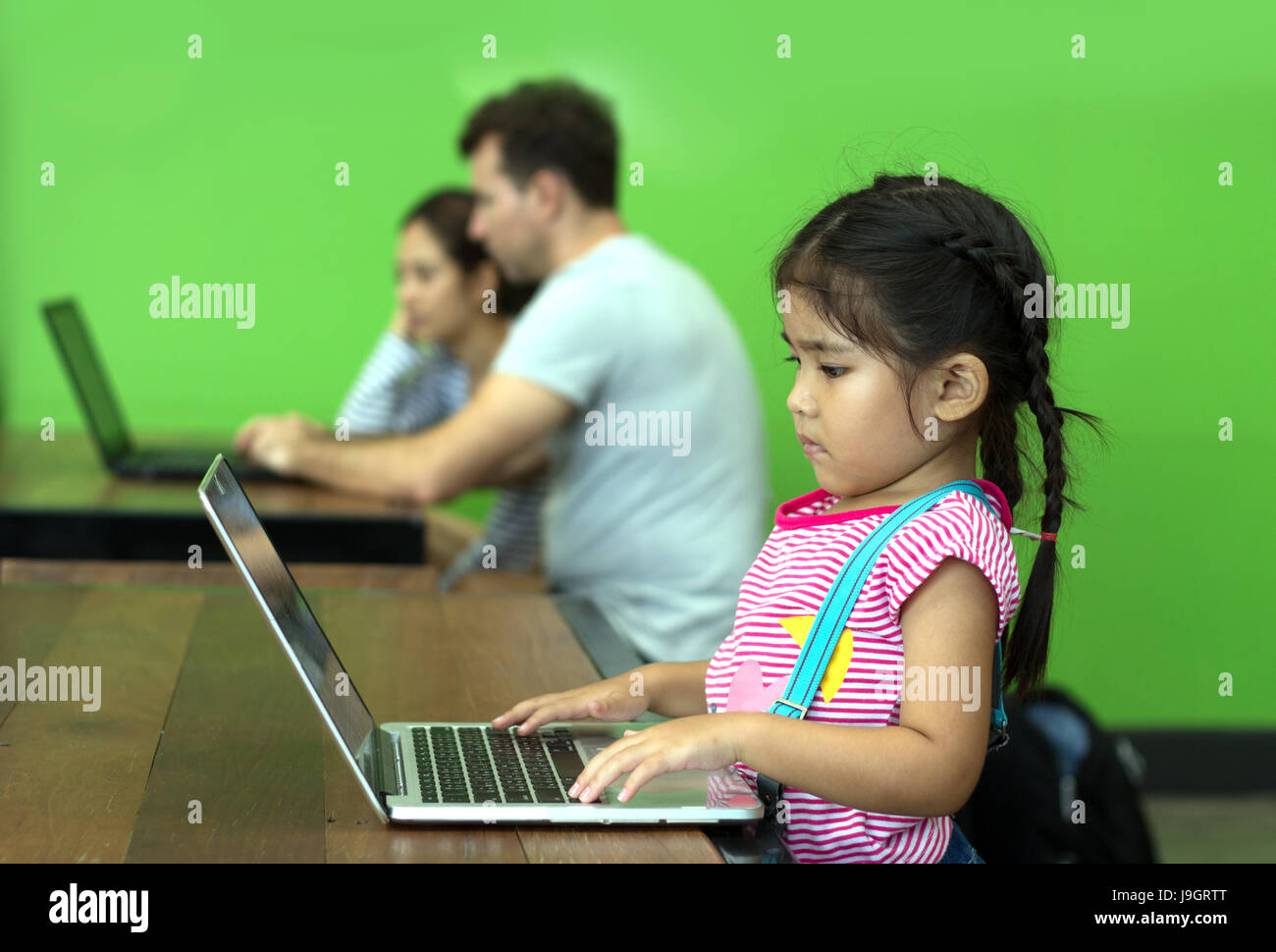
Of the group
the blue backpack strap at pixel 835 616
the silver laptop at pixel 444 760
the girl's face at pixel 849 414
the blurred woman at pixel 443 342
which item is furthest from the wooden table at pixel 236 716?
the blurred woman at pixel 443 342

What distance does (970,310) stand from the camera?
933mm

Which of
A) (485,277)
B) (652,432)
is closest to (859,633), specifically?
(652,432)

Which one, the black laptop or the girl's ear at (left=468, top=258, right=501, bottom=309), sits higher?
the girl's ear at (left=468, top=258, right=501, bottom=309)

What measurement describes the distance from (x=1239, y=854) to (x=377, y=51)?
2.33m

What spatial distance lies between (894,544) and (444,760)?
1.11 ft

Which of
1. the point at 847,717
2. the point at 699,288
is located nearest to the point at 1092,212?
the point at 699,288

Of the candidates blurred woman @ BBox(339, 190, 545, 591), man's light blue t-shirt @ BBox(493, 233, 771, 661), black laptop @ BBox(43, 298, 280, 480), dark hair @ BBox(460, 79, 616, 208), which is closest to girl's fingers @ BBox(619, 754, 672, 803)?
man's light blue t-shirt @ BBox(493, 233, 771, 661)

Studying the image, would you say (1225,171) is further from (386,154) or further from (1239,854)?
(386,154)

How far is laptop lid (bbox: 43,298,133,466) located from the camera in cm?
222

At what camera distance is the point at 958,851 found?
3.17ft

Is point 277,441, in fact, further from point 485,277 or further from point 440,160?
point 440,160

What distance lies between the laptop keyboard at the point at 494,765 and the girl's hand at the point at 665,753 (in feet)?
0.14

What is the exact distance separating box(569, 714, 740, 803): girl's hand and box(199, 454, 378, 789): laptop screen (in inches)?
5.8

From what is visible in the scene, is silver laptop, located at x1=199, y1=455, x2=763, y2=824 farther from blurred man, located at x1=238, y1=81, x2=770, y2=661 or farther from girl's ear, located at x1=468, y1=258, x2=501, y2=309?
girl's ear, located at x1=468, y1=258, x2=501, y2=309
